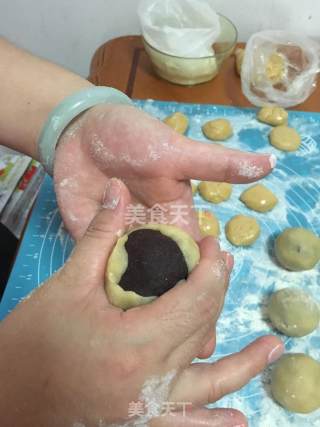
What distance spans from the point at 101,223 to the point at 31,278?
581 mm

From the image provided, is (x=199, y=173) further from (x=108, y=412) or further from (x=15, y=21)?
(x=15, y=21)

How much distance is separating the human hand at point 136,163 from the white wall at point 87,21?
0.85 metres

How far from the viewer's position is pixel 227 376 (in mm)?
709

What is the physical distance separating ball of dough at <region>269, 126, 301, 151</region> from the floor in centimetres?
85

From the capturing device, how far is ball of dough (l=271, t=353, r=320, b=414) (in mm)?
997

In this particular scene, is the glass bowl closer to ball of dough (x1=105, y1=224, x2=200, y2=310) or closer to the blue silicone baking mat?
the blue silicone baking mat

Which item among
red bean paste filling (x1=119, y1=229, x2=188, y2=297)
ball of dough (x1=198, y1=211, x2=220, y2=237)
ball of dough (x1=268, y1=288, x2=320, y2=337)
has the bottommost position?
ball of dough (x1=268, y1=288, x2=320, y2=337)

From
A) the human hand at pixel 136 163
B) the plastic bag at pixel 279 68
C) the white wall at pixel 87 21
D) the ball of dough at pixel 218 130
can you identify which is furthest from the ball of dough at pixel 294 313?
the white wall at pixel 87 21

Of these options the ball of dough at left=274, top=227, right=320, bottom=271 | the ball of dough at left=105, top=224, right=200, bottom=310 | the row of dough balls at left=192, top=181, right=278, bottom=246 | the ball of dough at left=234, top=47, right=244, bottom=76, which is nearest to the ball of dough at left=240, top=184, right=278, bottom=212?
the row of dough balls at left=192, top=181, right=278, bottom=246

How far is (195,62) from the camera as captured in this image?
1.48m

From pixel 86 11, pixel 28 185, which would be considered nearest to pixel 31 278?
pixel 28 185

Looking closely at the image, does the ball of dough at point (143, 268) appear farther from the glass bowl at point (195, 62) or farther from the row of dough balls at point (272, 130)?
the glass bowl at point (195, 62)

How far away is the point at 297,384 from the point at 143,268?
50 centimetres

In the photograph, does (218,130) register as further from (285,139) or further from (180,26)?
(180,26)
